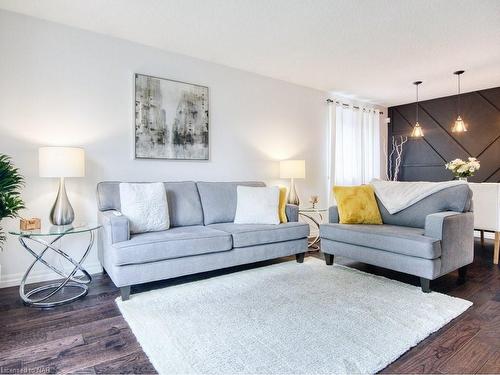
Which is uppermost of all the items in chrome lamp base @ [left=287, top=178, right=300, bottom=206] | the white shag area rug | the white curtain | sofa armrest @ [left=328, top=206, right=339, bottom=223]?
the white curtain

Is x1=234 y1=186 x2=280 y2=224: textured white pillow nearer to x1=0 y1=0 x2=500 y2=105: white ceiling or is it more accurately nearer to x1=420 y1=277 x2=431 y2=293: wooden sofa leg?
x1=420 y1=277 x2=431 y2=293: wooden sofa leg

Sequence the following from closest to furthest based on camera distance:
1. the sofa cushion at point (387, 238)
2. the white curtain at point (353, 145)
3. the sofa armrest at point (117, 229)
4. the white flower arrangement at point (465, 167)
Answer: the sofa armrest at point (117, 229) → the sofa cushion at point (387, 238) → the white flower arrangement at point (465, 167) → the white curtain at point (353, 145)

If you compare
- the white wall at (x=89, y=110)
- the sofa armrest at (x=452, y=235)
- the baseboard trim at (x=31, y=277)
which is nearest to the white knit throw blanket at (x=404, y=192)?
the sofa armrest at (x=452, y=235)

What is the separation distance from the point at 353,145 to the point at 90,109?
409 cm

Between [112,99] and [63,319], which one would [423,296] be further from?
[112,99]

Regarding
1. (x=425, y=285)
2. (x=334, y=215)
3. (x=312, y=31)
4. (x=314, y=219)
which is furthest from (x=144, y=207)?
(x=314, y=219)

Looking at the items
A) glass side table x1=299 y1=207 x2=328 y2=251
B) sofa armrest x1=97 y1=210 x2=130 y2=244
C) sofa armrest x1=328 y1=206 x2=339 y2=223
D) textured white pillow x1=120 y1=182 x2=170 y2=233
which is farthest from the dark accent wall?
sofa armrest x1=97 y1=210 x2=130 y2=244

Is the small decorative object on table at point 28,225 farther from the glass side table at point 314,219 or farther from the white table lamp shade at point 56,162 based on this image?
the glass side table at point 314,219

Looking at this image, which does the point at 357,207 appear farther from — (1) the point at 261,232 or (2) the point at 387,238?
(1) the point at 261,232

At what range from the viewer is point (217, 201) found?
340 centimetres

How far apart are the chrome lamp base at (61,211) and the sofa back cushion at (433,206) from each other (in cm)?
306

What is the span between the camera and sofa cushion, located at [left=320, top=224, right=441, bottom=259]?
2.45 metres

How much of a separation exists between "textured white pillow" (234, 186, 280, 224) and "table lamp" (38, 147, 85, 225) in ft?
5.12

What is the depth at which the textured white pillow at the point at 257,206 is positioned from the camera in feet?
10.6
